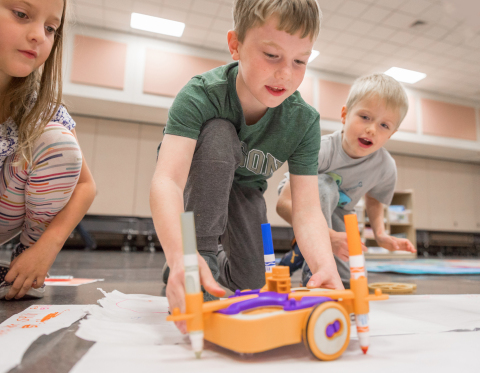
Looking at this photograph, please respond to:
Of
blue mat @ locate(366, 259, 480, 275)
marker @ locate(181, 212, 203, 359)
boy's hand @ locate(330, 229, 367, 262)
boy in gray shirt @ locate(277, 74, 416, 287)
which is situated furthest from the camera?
blue mat @ locate(366, 259, 480, 275)

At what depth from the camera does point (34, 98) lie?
30.1 inches

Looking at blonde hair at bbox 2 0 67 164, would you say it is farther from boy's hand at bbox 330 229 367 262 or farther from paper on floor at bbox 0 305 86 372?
boy's hand at bbox 330 229 367 262

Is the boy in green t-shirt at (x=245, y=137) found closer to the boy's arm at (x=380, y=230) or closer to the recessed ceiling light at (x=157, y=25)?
the boy's arm at (x=380, y=230)

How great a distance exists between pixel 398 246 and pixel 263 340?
0.69 meters

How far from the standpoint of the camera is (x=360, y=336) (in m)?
Result: 0.39

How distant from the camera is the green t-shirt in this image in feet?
2.37

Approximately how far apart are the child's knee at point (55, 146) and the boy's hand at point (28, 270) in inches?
7.2

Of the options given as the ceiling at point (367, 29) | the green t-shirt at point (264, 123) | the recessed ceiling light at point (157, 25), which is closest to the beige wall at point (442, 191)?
the ceiling at point (367, 29)

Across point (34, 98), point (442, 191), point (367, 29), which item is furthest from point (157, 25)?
point (442, 191)

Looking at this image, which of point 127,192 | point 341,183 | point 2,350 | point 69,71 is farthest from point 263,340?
point 127,192

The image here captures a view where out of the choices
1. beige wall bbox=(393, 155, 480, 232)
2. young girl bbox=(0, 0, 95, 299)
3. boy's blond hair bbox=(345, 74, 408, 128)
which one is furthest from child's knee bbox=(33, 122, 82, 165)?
beige wall bbox=(393, 155, 480, 232)

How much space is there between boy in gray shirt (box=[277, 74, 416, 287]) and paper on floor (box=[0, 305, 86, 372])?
24.4 inches

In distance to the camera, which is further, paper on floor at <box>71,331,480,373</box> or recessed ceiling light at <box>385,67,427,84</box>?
recessed ceiling light at <box>385,67,427,84</box>

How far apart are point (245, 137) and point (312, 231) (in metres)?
0.25
